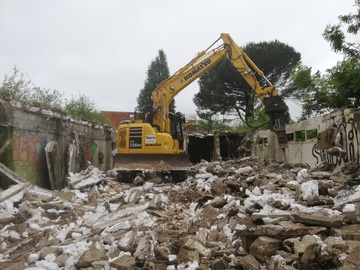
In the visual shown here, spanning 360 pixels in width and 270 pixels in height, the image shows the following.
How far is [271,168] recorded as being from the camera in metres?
9.52

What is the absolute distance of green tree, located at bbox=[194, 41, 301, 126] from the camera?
26.2 metres

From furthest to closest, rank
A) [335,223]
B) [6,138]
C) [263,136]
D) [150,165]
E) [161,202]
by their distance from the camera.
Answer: [263,136]
[150,165]
[6,138]
[161,202]
[335,223]

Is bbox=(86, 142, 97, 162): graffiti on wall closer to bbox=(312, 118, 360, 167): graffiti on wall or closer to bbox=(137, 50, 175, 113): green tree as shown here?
bbox=(312, 118, 360, 167): graffiti on wall

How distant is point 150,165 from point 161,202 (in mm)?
2651

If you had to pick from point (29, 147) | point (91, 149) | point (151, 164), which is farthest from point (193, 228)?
point (91, 149)

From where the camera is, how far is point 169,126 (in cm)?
998

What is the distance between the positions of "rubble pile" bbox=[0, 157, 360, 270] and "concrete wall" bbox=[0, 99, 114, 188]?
4.14 ft

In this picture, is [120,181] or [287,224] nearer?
[287,224]

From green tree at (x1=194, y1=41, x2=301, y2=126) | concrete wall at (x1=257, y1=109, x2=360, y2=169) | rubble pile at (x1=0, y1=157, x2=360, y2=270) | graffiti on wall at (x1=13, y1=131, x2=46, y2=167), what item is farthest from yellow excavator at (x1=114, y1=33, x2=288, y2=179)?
green tree at (x1=194, y1=41, x2=301, y2=126)

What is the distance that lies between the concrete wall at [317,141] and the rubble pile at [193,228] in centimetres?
183

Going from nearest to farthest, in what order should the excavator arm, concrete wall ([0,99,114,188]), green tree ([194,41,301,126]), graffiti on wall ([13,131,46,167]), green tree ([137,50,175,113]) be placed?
1. concrete wall ([0,99,114,188])
2. graffiti on wall ([13,131,46,167])
3. the excavator arm
4. green tree ([194,41,301,126])
5. green tree ([137,50,175,113])

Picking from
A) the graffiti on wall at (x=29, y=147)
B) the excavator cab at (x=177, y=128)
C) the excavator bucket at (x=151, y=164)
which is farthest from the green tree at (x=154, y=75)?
the graffiti on wall at (x=29, y=147)

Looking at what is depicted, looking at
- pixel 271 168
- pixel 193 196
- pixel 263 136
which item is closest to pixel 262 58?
pixel 263 136

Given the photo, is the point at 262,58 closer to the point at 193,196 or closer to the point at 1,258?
the point at 193,196
